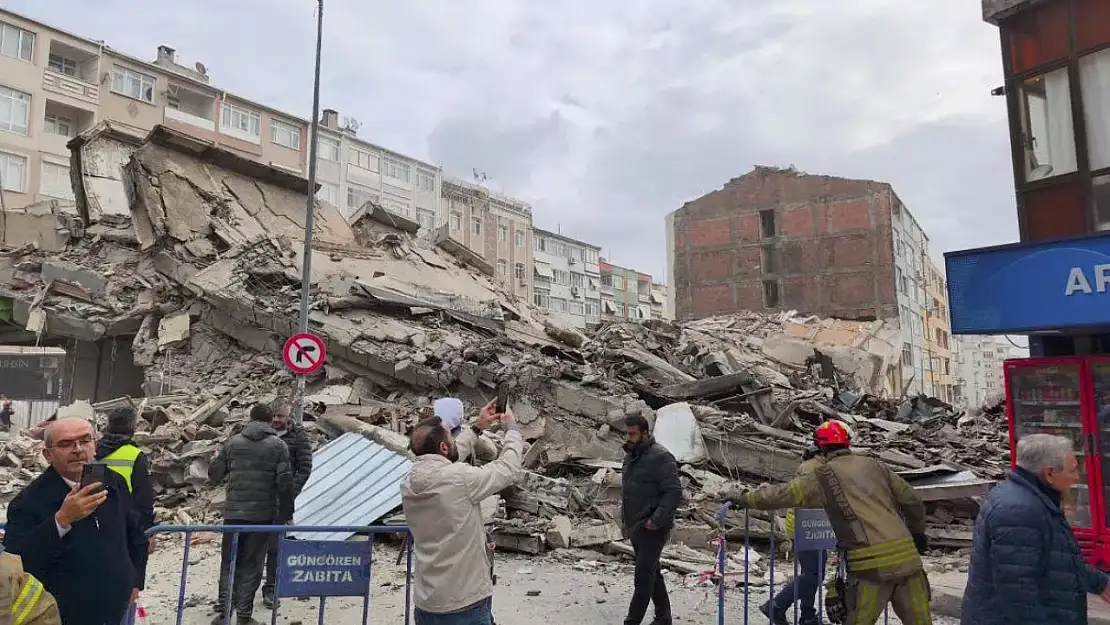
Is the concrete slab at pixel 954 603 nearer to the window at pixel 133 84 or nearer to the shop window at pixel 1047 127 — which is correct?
the shop window at pixel 1047 127

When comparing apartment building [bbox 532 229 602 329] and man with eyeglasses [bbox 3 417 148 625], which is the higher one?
apartment building [bbox 532 229 602 329]

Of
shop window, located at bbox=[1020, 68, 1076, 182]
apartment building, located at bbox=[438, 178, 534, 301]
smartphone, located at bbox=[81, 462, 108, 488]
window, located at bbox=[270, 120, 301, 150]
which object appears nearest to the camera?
smartphone, located at bbox=[81, 462, 108, 488]

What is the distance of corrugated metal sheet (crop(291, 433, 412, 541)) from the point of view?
7648 millimetres

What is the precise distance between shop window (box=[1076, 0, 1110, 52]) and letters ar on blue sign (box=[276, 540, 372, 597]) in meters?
9.07

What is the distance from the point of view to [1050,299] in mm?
6688

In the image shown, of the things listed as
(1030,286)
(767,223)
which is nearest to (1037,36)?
(1030,286)

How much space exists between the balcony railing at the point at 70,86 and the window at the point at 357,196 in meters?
13.5

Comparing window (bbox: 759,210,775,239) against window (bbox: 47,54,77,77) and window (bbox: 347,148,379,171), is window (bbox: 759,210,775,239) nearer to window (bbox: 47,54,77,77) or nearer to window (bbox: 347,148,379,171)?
window (bbox: 347,148,379,171)

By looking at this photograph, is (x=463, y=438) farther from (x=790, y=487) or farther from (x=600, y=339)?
(x=600, y=339)

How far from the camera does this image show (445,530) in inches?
123

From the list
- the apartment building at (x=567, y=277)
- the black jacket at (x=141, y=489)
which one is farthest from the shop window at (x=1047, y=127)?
the apartment building at (x=567, y=277)

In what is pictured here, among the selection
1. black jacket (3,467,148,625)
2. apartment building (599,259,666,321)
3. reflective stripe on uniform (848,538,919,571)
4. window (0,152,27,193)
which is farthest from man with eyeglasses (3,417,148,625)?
apartment building (599,259,666,321)

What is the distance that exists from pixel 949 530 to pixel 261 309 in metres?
13.3

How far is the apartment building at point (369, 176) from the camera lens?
40938 mm
